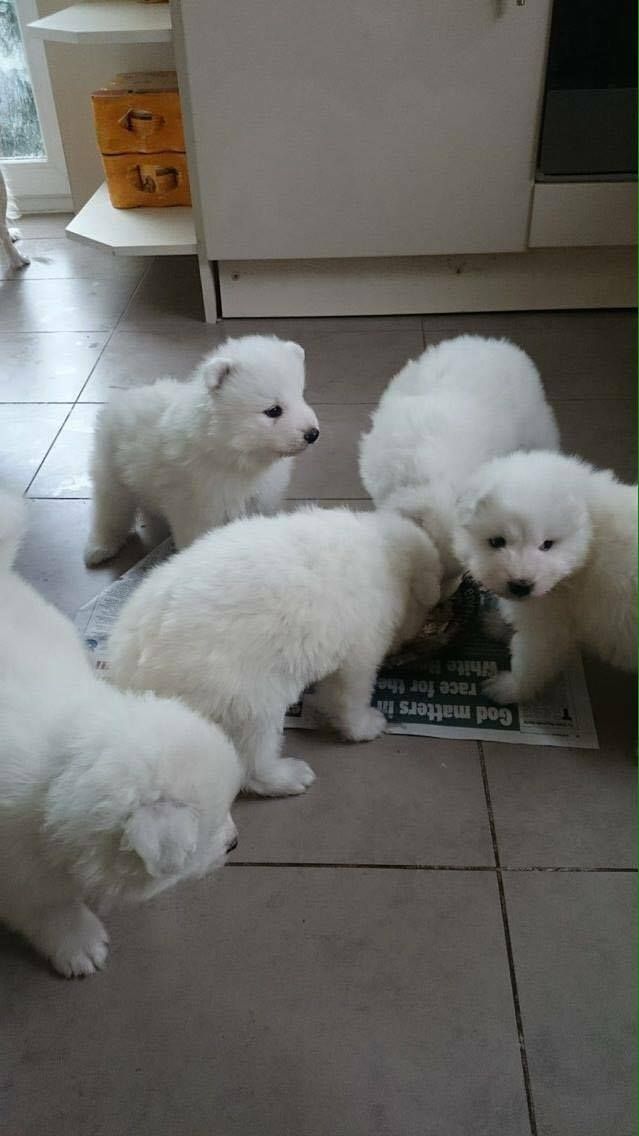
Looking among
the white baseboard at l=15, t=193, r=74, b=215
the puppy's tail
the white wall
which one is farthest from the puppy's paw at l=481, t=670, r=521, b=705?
the white baseboard at l=15, t=193, r=74, b=215

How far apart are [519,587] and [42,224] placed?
356 centimetres

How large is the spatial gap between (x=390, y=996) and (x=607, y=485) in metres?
0.95

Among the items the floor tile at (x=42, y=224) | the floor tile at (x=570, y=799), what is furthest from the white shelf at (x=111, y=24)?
the floor tile at (x=570, y=799)

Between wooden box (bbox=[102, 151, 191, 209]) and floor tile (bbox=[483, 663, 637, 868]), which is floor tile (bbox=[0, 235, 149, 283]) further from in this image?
floor tile (bbox=[483, 663, 637, 868])

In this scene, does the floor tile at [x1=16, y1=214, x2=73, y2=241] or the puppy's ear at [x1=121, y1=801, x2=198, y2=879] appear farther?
the floor tile at [x1=16, y1=214, x2=73, y2=241]

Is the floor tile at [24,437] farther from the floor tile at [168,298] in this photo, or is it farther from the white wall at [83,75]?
the white wall at [83,75]

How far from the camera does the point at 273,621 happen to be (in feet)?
4.67

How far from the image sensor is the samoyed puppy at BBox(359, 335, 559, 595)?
180 centimetres

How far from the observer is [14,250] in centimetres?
369

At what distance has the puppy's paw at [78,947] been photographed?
1.33 m

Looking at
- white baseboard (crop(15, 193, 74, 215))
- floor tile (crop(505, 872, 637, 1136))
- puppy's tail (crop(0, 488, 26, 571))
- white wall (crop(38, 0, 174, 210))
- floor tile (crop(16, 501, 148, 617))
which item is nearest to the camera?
floor tile (crop(505, 872, 637, 1136))

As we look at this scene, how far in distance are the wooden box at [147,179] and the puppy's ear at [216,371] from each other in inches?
70.5

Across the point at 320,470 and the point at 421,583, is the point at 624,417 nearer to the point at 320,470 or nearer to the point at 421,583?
the point at 320,470

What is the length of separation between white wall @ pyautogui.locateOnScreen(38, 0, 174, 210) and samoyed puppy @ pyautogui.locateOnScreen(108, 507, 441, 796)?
287 centimetres
